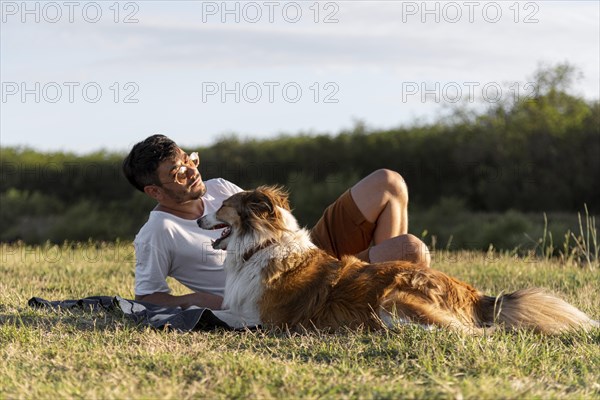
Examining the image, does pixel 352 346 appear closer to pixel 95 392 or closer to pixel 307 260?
pixel 307 260

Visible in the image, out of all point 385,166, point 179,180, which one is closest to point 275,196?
point 179,180

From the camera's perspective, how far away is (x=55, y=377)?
4105mm

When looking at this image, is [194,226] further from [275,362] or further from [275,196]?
[275,362]

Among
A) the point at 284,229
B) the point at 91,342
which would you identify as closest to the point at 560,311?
the point at 284,229

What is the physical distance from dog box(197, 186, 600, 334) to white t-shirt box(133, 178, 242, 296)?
451mm

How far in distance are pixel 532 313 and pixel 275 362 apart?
2030mm

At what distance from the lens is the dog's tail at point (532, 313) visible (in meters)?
5.19

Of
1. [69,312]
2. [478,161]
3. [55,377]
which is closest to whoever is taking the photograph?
[55,377]

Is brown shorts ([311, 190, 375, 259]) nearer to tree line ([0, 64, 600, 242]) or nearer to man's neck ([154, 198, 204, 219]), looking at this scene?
man's neck ([154, 198, 204, 219])

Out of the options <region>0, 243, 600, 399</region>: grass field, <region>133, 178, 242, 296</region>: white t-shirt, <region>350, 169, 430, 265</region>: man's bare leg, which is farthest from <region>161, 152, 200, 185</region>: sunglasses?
<region>350, 169, 430, 265</region>: man's bare leg

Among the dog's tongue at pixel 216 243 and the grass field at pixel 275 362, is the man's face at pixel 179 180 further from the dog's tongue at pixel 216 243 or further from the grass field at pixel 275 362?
the grass field at pixel 275 362

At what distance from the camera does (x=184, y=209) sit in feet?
20.3

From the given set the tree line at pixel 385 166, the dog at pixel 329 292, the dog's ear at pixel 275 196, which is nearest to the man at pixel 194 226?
the dog at pixel 329 292

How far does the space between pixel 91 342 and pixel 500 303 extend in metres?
2.78
